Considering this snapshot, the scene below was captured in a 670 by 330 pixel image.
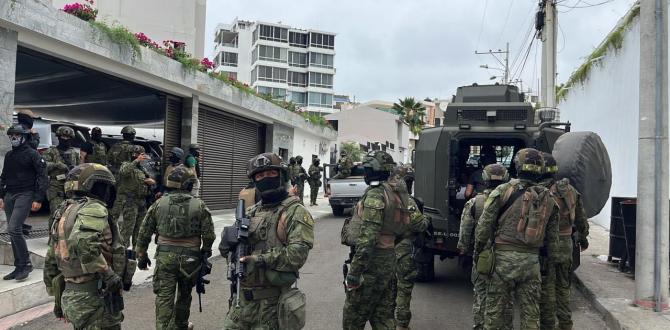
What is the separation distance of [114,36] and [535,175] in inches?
316

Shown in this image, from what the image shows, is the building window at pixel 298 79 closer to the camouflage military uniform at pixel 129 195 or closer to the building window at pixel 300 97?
the building window at pixel 300 97

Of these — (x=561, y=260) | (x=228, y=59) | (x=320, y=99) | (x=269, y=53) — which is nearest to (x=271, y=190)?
(x=561, y=260)

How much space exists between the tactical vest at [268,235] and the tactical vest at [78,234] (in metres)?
1.08

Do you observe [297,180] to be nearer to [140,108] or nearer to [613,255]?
[140,108]

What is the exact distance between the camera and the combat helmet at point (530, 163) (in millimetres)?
4492

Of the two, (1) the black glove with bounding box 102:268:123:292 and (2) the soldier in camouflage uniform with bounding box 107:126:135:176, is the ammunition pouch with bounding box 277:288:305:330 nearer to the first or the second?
(1) the black glove with bounding box 102:268:123:292

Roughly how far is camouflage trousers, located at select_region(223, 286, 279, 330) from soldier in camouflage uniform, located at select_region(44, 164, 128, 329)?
2.99ft

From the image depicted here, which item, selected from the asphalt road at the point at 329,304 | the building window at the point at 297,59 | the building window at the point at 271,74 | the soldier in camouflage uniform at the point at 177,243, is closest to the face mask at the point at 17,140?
the asphalt road at the point at 329,304

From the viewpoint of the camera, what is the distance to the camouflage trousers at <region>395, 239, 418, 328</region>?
520cm

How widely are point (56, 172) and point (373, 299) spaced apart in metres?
5.37

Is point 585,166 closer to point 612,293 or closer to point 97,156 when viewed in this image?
point 612,293

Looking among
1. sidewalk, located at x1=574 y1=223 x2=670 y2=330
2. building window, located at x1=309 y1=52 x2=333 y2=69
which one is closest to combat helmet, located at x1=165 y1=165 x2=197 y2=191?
sidewalk, located at x1=574 y1=223 x2=670 y2=330

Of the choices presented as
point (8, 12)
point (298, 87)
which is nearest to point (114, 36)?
point (8, 12)

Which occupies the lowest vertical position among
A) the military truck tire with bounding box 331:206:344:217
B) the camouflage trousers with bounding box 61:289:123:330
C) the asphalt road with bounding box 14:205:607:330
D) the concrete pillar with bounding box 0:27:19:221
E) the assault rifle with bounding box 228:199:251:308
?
the asphalt road with bounding box 14:205:607:330
